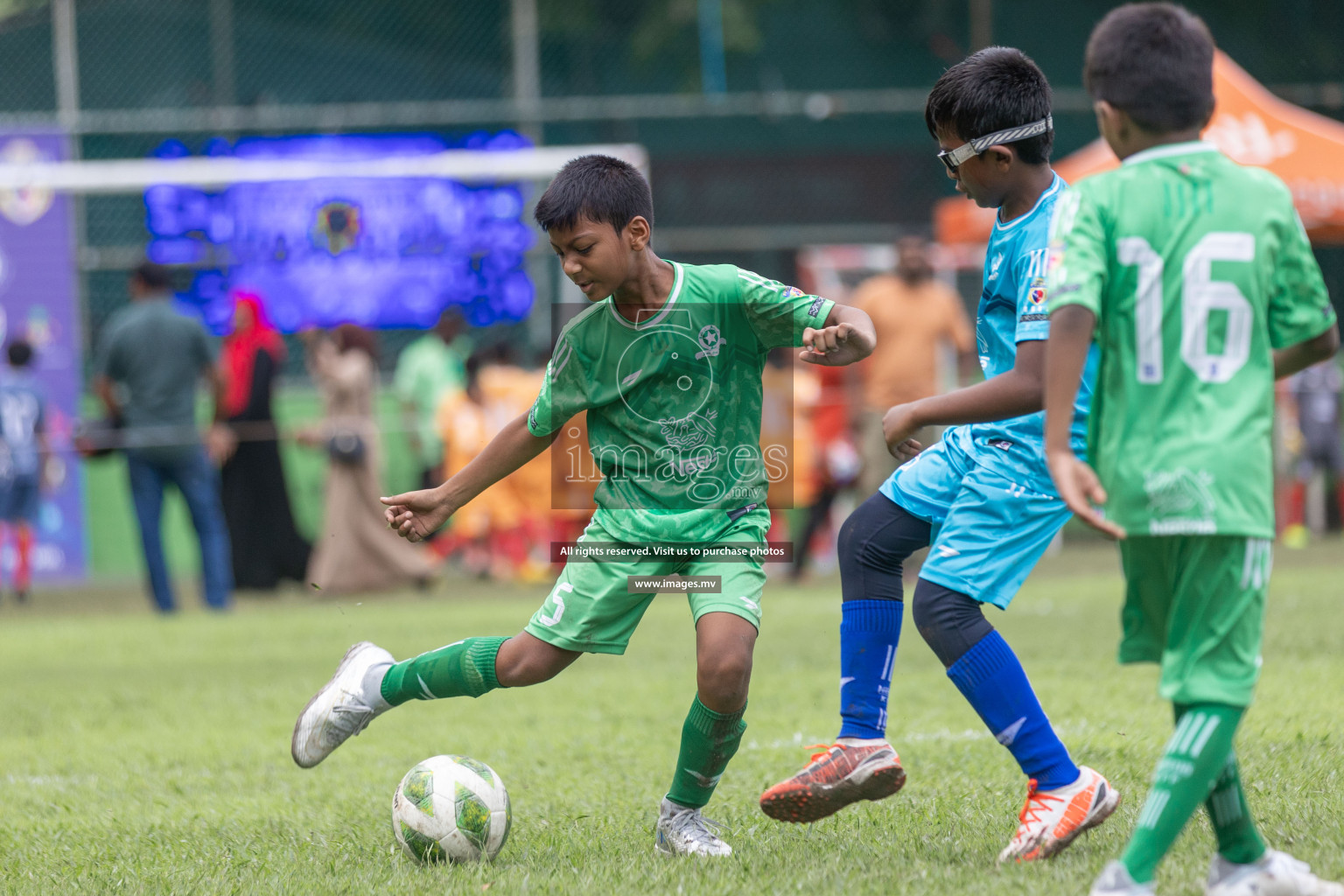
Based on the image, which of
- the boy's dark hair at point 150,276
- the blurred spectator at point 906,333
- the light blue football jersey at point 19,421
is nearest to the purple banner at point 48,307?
the light blue football jersey at point 19,421

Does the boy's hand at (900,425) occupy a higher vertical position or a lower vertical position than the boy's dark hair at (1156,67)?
lower

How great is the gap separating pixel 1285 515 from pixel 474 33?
9233 millimetres

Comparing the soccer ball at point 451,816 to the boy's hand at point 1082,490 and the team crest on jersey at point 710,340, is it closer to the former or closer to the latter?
the team crest on jersey at point 710,340

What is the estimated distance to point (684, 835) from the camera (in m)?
3.58

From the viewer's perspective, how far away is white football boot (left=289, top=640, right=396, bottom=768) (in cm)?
385

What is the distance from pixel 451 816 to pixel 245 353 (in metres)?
8.58

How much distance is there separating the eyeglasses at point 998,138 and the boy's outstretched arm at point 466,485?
1.17 meters

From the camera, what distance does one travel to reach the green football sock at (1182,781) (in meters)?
2.57

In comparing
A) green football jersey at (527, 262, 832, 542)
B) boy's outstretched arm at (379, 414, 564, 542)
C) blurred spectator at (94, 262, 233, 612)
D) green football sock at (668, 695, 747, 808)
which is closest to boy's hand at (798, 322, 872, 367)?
green football jersey at (527, 262, 832, 542)

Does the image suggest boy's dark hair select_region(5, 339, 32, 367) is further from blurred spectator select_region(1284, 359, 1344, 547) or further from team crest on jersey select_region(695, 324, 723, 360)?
blurred spectator select_region(1284, 359, 1344, 547)

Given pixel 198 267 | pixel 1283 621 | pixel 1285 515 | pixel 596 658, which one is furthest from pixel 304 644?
pixel 1285 515

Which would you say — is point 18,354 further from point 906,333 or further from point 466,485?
point 466,485

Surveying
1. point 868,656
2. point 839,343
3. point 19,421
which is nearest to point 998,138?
point 839,343

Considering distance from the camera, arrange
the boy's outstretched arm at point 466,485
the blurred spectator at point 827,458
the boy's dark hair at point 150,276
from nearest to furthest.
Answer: the boy's outstretched arm at point 466,485 < the boy's dark hair at point 150,276 < the blurred spectator at point 827,458
